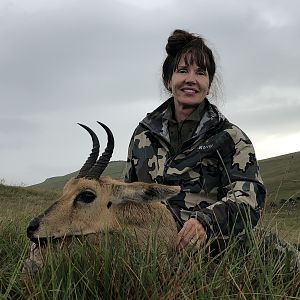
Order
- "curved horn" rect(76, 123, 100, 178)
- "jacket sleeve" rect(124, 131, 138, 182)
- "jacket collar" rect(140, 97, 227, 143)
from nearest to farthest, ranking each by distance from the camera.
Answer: "curved horn" rect(76, 123, 100, 178) < "jacket collar" rect(140, 97, 227, 143) < "jacket sleeve" rect(124, 131, 138, 182)

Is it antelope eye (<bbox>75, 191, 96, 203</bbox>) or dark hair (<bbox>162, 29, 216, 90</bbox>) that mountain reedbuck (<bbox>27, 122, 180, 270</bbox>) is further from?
dark hair (<bbox>162, 29, 216, 90</bbox>)

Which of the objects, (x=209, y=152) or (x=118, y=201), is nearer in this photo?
(x=118, y=201)

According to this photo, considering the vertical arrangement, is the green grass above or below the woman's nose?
below

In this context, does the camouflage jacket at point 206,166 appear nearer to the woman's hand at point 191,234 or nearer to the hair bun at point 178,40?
the woman's hand at point 191,234

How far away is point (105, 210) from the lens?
538 centimetres

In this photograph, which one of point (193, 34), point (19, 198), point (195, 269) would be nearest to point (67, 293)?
point (195, 269)

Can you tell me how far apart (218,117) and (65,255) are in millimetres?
2948

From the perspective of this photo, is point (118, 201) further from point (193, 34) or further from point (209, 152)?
point (193, 34)

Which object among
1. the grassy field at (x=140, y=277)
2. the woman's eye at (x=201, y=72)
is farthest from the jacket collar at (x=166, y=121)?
the grassy field at (x=140, y=277)

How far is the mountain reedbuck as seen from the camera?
496cm

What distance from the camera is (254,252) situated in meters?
3.84

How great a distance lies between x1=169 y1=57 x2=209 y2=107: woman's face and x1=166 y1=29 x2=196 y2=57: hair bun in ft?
0.75

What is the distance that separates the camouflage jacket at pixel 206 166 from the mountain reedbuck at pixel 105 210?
41cm

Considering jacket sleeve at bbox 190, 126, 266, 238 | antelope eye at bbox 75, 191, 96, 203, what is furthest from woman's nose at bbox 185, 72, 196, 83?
antelope eye at bbox 75, 191, 96, 203
